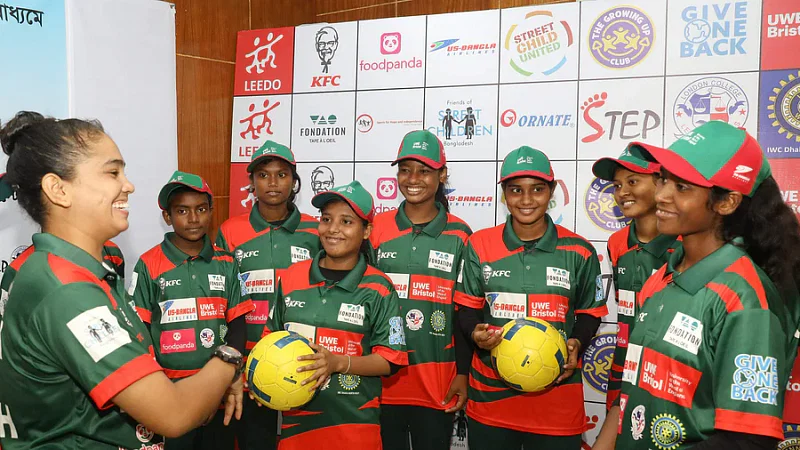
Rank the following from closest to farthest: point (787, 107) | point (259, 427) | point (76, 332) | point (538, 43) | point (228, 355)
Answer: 1. point (76, 332)
2. point (228, 355)
3. point (259, 427)
4. point (787, 107)
5. point (538, 43)

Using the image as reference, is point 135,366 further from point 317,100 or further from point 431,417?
point 317,100

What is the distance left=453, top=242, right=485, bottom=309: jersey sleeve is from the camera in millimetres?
3557

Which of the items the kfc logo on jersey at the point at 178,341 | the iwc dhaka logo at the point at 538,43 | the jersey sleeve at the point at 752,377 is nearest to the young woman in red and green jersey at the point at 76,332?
the jersey sleeve at the point at 752,377

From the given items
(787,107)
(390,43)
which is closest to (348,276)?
(390,43)

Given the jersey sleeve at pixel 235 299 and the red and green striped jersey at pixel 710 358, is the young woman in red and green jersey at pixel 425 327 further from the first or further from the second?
the red and green striped jersey at pixel 710 358

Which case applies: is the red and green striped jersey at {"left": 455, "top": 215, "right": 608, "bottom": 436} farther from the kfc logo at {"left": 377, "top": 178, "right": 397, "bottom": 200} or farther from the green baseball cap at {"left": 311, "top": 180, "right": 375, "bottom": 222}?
the kfc logo at {"left": 377, "top": 178, "right": 397, "bottom": 200}

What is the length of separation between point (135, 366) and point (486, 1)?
16.6 feet

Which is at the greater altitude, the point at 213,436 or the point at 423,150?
the point at 423,150

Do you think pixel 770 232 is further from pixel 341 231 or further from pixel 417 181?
pixel 417 181

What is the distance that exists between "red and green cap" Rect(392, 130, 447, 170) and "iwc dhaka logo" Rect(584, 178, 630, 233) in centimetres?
112

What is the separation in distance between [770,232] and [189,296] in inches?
116

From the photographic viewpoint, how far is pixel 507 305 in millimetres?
3471

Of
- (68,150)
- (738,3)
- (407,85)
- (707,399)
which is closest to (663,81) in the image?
(738,3)

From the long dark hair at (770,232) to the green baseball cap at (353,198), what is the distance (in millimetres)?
1672
